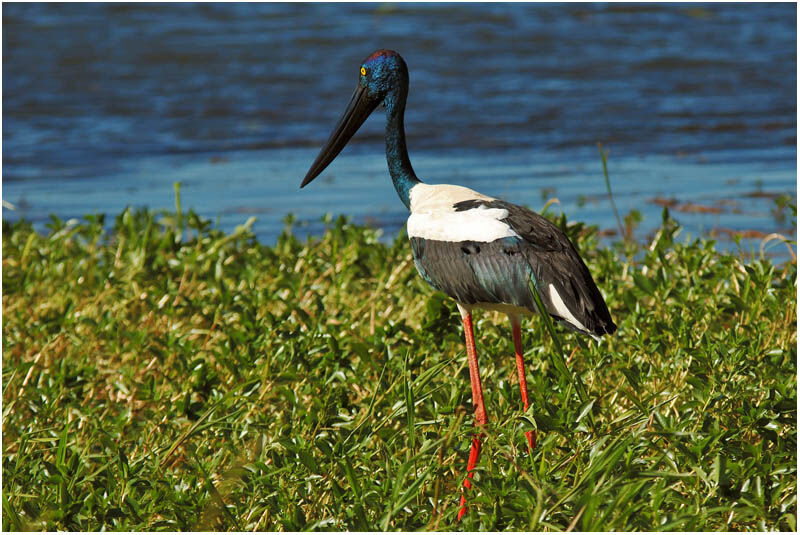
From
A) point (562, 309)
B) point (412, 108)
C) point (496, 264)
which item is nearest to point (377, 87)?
point (496, 264)

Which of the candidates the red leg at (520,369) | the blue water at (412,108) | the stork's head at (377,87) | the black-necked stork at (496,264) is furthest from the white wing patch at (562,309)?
the blue water at (412,108)

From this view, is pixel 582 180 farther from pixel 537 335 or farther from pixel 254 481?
pixel 254 481

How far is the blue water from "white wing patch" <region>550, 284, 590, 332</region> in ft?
7.83

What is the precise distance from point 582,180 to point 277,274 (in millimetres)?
4100

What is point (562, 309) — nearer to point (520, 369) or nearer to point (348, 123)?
point (520, 369)

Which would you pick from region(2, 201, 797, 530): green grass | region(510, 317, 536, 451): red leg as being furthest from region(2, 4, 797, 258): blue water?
region(510, 317, 536, 451): red leg

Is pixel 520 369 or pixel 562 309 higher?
pixel 562 309

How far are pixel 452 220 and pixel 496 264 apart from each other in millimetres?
229

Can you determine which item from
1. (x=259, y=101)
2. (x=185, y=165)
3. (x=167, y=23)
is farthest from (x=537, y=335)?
(x=167, y=23)

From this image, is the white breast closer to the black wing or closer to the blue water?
the black wing

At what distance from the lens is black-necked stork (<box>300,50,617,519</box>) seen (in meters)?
3.21

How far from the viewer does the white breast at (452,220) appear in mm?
3354

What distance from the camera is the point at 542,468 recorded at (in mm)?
2900

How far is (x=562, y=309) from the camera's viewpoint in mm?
3193
